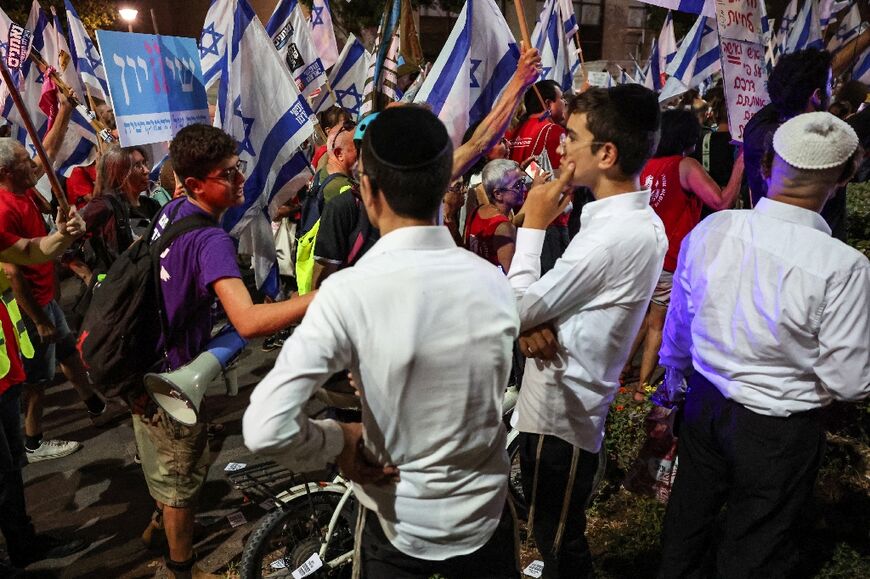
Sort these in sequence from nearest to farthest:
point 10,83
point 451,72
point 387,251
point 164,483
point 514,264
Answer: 1. point 387,251
2. point 514,264
3. point 10,83
4. point 164,483
5. point 451,72

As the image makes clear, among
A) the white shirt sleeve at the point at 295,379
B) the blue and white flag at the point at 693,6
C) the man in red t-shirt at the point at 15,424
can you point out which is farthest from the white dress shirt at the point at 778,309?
the man in red t-shirt at the point at 15,424

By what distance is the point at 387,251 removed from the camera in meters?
1.71

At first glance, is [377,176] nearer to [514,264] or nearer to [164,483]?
[514,264]

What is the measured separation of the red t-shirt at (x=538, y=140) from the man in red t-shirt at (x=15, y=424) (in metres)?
4.23

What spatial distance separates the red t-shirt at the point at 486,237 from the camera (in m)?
4.62

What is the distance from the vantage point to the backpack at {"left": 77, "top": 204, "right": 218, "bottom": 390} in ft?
9.49

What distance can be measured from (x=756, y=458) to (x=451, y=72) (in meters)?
2.67

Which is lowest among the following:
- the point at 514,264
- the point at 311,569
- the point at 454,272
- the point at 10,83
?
the point at 311,569

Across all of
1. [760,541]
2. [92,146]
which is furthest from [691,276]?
[92,146]

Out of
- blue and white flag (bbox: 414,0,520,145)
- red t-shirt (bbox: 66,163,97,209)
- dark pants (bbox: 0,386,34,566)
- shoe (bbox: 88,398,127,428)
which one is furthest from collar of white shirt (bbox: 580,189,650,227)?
red t-shirt (bbox: 66,163,97,209)

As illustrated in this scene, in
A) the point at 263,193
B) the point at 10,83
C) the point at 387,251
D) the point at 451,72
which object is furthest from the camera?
the point at 263,193

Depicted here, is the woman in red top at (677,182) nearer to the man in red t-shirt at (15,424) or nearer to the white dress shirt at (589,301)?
the white dress shirt at (589,301)

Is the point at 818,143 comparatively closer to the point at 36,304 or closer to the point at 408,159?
the point at 408,159

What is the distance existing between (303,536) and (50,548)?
1.62m
